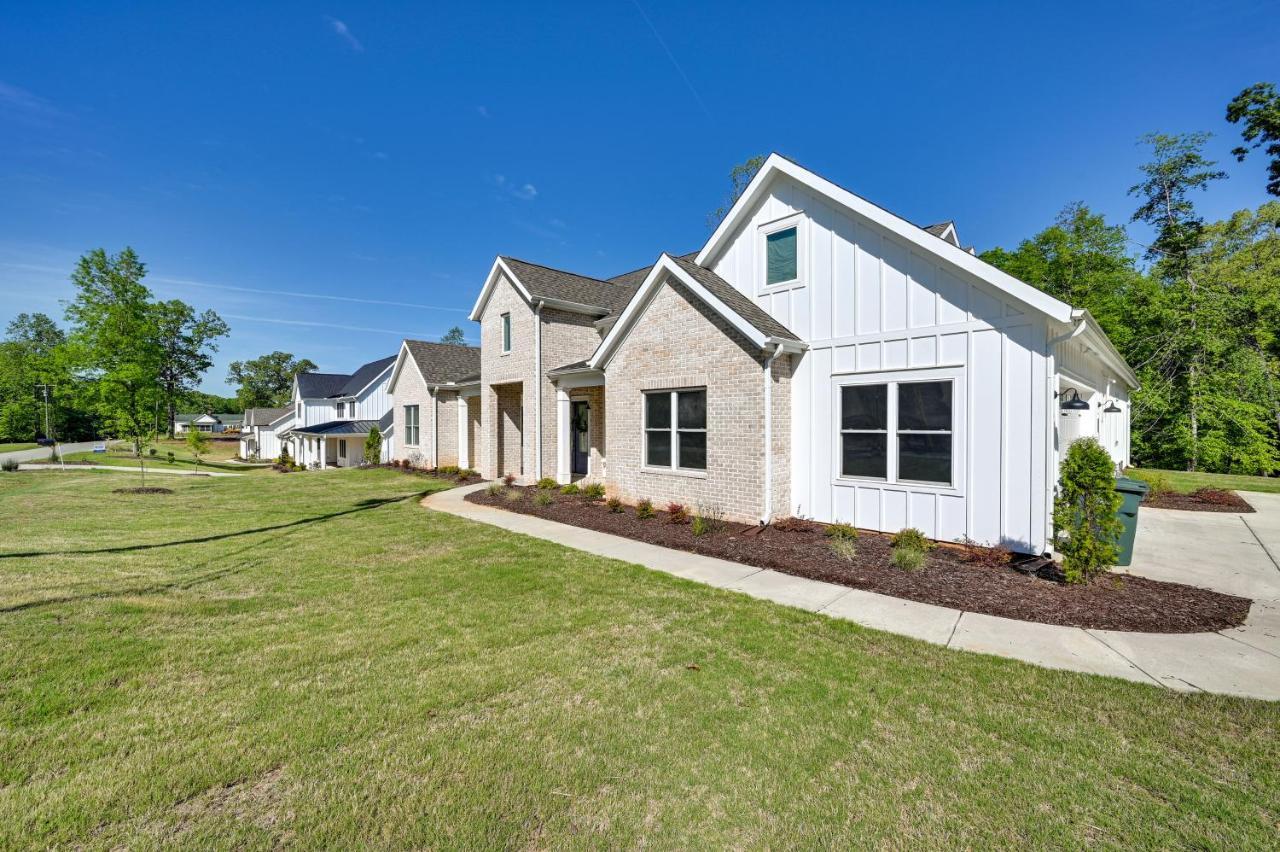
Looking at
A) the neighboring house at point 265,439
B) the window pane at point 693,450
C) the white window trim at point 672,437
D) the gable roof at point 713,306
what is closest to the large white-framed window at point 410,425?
the gable roof at point 713,306

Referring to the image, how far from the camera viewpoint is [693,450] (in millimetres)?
10344

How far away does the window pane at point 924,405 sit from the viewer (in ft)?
25.7

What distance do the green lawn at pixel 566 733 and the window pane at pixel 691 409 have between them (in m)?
4.86

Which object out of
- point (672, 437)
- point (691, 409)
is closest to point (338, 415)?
point (672, 437)

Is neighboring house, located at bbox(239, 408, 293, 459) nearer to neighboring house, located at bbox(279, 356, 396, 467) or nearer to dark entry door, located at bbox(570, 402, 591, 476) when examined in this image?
neighboring house, located at bbox(279, 356, 396, 467)

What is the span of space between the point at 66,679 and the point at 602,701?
13.7 feet

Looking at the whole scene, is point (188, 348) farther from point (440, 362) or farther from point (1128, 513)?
point (1128, 513)

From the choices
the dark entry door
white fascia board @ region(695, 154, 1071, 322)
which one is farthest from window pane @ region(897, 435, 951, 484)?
the dark entry door

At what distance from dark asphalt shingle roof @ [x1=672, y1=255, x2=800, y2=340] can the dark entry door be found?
7.06 m

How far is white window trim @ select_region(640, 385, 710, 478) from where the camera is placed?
10.1 meters

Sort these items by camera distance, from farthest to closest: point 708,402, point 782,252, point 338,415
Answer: point 338,415 → point 782,252 → point 708,402

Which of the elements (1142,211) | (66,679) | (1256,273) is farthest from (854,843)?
(1142,211)

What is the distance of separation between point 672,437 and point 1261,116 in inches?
770

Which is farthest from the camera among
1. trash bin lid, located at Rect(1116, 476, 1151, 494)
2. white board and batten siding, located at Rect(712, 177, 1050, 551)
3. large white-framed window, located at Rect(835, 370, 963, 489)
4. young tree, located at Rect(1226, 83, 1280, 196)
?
young tree, located at Rect(1226, 83, 1280, 196)
